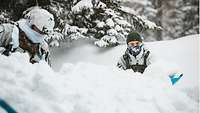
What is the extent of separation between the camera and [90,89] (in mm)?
5590

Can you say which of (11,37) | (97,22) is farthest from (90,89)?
(97,22)

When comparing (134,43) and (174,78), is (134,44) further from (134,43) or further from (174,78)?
(174,78)

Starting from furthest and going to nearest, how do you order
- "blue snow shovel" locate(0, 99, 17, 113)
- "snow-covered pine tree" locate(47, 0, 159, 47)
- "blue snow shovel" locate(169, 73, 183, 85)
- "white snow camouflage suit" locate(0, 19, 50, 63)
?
"snow-covered pine tree" locate(47, 0, 159, 47)
"blue snow shovel" locate(169, 73, 183, 85)
"white snow camouflage suit" locate(0, 19, 50, 63)
"blue snow shovel" locate(0, 99, 17, 113)

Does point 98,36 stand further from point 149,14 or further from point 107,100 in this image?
point 149,14

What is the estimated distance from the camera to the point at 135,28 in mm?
11445

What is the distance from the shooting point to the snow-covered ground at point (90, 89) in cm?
502

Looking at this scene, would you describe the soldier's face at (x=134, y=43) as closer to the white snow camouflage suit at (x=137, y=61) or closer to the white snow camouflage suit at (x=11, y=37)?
the white snow camouflage suit at (x=137, y=61)

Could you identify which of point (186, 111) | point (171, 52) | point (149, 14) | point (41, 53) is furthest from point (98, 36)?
point (149, 14)

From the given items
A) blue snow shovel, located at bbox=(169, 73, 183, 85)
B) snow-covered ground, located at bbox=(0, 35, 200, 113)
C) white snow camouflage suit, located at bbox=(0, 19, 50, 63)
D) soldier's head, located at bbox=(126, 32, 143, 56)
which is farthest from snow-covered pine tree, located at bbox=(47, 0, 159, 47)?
white snow camouflage suit, located at bbox=(0, 19, 50, 63)

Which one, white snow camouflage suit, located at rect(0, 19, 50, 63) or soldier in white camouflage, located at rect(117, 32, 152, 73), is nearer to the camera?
white snow camouflage suit, located at rect(0, 19, 50, 63)

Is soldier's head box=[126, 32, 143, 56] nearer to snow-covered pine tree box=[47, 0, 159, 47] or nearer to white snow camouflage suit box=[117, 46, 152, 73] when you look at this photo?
white snow camouflage suit box=[117, 46, 152, 73]

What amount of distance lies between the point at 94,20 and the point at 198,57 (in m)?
2.68

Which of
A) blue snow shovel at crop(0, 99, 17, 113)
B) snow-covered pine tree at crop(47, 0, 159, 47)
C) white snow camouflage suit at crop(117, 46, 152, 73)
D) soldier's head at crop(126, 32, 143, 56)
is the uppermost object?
snow-covered pine tree at crop(47, 0, 159, 47)

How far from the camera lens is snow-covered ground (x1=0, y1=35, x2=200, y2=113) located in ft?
16.5
